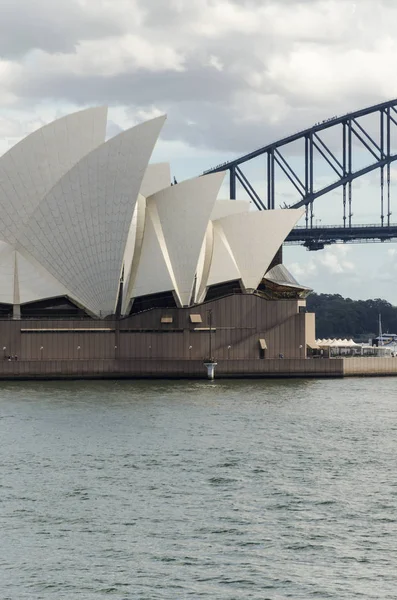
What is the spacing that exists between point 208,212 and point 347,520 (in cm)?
3562

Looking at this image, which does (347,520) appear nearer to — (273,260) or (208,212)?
(208,212)

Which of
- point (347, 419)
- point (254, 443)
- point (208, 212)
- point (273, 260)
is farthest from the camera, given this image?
point (273, 260)

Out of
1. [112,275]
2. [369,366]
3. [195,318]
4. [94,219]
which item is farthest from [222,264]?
[369,366]

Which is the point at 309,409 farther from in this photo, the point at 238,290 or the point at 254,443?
the point at 238,290

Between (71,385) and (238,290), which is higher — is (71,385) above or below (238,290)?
below

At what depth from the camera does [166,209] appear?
58812 millimetres

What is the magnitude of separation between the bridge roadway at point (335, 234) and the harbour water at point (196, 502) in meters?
45.2

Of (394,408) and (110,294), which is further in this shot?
(110,294)

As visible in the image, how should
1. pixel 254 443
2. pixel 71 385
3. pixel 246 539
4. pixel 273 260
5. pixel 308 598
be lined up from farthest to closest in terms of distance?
pixel 273 260 < pixel 71 385 < pixel 254 443 < pixel 246 539 < pixel 308 598

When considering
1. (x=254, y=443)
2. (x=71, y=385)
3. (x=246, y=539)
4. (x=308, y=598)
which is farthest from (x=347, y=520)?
(x=71, y=385)

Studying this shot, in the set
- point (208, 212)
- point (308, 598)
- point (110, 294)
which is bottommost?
point (308, 598)

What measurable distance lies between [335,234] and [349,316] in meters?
57.4

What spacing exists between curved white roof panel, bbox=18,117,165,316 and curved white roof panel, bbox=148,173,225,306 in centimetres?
264

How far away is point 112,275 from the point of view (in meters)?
58.4
